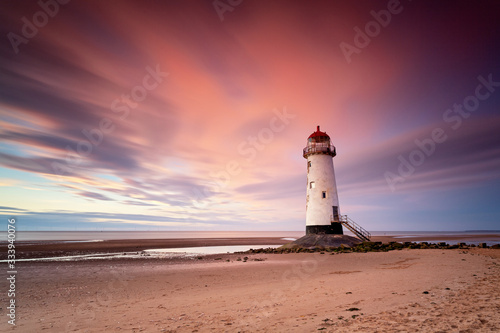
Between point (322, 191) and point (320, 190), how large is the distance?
24cm

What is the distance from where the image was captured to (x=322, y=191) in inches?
1163

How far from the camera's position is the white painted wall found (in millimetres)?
29250

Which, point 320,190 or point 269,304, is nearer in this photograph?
point 269,304

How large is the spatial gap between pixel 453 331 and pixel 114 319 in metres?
8.65

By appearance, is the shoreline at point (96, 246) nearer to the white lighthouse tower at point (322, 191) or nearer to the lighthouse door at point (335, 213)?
the white lighthouse tower at point (322, 191)

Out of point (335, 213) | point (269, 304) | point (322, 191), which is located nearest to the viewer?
point (269, 304)

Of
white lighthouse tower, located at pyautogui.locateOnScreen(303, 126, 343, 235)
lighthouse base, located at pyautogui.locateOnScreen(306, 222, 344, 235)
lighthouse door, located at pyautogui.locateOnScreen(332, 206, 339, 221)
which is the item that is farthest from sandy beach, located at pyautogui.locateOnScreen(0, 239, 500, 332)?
lighthouse door, located at pyautogui.locateOnScreen(332, 206, 339, 221)

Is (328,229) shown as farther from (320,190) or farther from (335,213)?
(320,190)

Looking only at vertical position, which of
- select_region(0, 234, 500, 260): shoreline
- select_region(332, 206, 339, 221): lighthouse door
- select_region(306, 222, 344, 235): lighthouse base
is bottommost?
select_region(0, 234, 500, 260): shoreline

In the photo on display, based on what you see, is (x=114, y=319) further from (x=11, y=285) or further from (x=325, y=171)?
(x=325, y=171)

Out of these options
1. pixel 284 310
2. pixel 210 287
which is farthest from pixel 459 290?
pixel 210 287

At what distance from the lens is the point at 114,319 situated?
8.13 meters

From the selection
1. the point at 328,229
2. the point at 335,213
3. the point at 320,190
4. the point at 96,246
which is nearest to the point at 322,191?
the point at 320,190

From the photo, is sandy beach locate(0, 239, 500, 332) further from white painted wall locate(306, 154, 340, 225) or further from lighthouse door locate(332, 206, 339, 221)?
lighthouse door locate(332, 206, 339, 221)
